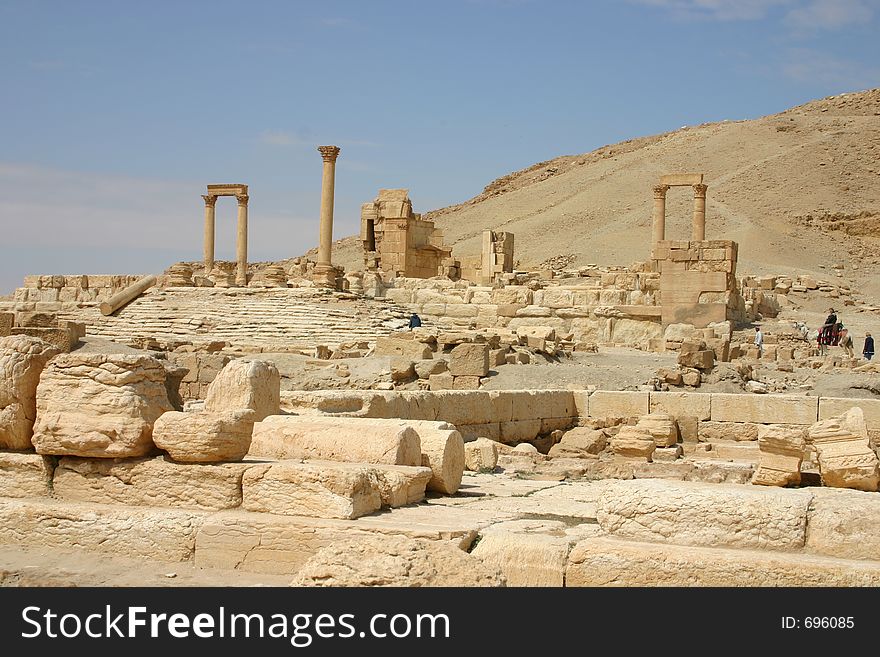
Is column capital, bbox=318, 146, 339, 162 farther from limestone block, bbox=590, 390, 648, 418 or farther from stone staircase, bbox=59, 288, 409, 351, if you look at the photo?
limestone block, bbox=590, 390, 648, 418

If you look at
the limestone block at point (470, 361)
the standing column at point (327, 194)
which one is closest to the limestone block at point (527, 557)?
the limestone block at point (470, 361)

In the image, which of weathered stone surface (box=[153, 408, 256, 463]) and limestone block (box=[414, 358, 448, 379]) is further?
limestone block (box=[414, 358, 448, 379])

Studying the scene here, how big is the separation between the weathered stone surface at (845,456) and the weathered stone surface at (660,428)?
377cm

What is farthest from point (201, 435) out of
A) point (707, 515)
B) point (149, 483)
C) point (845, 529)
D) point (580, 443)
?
point (580, 443)

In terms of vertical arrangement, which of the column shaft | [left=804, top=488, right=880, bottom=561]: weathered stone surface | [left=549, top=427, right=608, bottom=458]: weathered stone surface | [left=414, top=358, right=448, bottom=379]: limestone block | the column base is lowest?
[left=549, top=427, right=608, bottom=458]: weathered stone surface

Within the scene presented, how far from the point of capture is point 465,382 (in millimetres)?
14328

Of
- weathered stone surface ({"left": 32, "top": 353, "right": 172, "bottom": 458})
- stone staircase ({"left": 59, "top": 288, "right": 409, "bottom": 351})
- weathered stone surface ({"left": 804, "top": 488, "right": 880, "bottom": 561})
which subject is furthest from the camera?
stone staircase ({"left": 59, "top": 288, "right": 409, "bottom": 351})

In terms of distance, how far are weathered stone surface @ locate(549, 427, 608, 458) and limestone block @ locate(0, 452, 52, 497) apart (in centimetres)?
631

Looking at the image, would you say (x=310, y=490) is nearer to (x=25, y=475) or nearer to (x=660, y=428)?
(x=25, y=475)

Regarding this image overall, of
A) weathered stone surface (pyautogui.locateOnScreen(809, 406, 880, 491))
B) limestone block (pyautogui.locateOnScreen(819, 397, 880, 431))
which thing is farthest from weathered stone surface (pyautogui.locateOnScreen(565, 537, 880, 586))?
limestone block (pyautogui.locateOnScreen(819, 397, 880, 431))

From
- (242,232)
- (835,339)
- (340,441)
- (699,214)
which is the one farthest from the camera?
(242,232)

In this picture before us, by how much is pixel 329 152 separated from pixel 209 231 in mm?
8446

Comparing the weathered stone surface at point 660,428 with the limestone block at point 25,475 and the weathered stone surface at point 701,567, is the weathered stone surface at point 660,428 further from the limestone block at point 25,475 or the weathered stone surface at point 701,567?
the limestone block at point 25,475

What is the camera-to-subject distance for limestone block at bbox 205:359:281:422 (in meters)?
7.10
